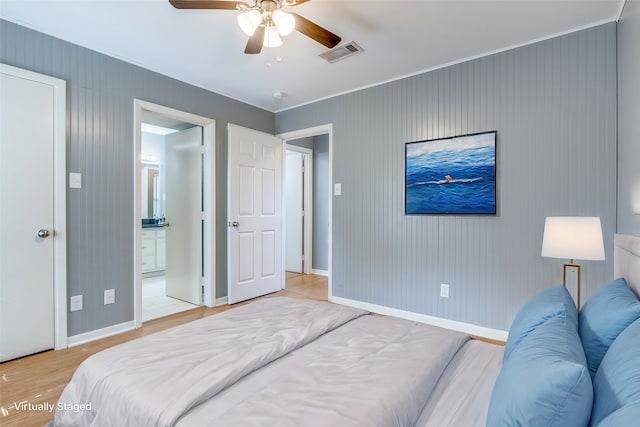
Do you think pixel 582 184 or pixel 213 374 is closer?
pixel 213 374

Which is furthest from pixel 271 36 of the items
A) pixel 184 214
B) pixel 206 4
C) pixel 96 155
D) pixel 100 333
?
pixel 100 333

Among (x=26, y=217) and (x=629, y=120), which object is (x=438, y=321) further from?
(x=26, y=217)

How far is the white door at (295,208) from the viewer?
5.55m

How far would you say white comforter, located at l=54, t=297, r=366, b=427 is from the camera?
102 centimetres

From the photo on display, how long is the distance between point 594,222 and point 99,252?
3716mm

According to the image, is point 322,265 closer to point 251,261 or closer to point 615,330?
point 251,261

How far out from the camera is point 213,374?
A: 43.9 inches

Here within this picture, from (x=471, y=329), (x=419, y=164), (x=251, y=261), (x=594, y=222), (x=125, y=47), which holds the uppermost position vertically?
(x=125, y=47)

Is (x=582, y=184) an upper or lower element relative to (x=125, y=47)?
lower

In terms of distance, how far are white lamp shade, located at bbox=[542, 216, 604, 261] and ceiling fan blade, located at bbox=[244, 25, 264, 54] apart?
2.21 metres

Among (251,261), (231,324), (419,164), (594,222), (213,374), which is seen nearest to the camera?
(213,374)

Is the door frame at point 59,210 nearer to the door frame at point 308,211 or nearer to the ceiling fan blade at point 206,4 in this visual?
the ceiling fan blade at point 206,4

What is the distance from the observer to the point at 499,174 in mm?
2758

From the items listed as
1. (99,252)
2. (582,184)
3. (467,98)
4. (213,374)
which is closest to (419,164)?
(467,98)
